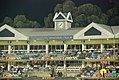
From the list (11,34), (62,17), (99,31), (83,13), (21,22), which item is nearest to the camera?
(99,31)

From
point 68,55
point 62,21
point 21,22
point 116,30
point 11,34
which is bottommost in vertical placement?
point 68,55

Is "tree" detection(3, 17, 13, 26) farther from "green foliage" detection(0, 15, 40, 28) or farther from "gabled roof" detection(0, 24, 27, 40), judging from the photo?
"gabled roof" detection(0, 24, 27, 40)

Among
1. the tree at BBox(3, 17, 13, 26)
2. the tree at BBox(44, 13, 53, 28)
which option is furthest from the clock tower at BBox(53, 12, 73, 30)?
the tree at BBox(3, 17, 13, 26)

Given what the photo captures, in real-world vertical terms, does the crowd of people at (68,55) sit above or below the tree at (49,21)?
below

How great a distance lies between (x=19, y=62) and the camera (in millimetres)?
23688

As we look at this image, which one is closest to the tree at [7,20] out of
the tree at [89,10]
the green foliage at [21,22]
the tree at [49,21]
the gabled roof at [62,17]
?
the green foliage at [21,22]

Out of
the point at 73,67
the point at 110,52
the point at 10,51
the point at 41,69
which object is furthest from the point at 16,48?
the point at 110,52

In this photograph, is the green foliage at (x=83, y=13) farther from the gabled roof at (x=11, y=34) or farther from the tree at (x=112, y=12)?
the gabled roof at (x=11, y=34)

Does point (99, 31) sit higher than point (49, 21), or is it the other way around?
point (49, 21)

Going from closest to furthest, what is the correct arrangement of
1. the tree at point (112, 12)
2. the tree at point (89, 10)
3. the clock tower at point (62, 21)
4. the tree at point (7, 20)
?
the tree at point (112, 12) < the clock tower at point (62, 21) < the tree at point (89, 10) < the tree at point (7, 20)

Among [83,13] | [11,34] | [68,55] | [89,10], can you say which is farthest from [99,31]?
[11,34]

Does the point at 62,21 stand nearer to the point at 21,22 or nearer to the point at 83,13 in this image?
the point at 83,13

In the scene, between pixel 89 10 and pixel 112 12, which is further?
pixel 89 10

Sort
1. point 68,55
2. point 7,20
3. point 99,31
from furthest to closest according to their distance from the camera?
point 7,20, point 68,55, point 99,31
